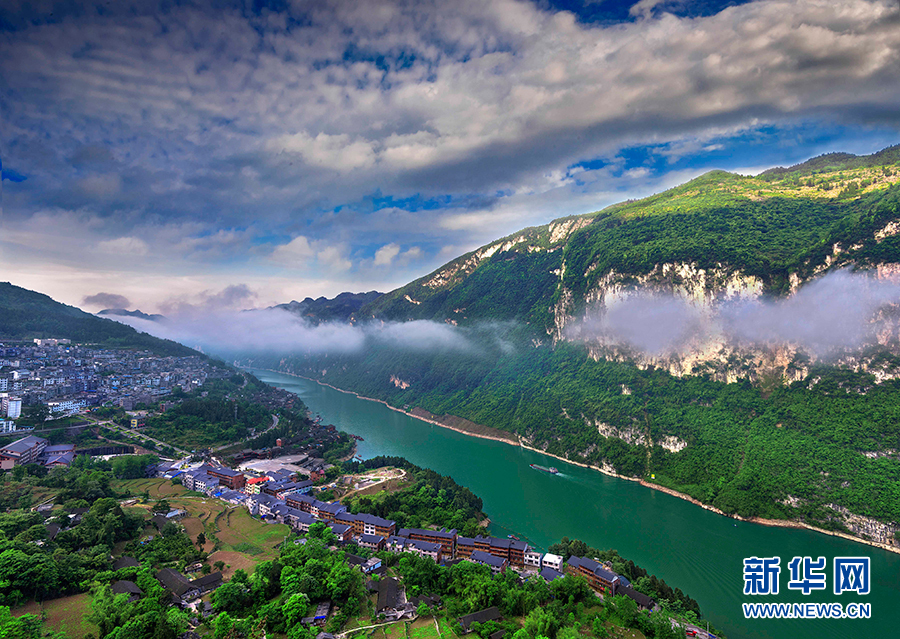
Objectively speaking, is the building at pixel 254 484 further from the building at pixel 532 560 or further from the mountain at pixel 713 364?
the mountain at pixel 713 364

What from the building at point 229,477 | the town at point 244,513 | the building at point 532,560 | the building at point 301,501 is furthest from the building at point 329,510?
the building at point 532,560

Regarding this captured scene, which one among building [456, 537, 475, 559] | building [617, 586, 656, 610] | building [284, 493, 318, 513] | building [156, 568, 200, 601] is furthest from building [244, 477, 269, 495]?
building [617, 586, 656, 610]

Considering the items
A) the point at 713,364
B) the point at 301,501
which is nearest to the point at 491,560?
the point at 301,501

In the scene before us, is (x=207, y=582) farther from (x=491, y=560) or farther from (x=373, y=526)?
(x=491, y=560)

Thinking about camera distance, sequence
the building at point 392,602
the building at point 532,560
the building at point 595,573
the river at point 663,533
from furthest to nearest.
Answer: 1. the building at point 532,560
2. the river at point 663,533
3. the building at point 595,573
4. the building at point 392,602

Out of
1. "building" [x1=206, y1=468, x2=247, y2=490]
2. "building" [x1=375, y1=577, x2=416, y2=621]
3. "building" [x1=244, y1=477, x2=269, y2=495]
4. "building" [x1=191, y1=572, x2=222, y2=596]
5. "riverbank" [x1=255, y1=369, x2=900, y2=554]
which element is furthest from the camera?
"building" [x1=206, y1=468, x2=247, y2=490]

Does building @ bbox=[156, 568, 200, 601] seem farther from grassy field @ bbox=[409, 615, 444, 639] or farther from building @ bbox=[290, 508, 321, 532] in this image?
grassy field @ bbox=[409, 615, 444, 639]

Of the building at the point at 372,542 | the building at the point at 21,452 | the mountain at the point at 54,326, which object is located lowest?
the building at the point at 372,542
